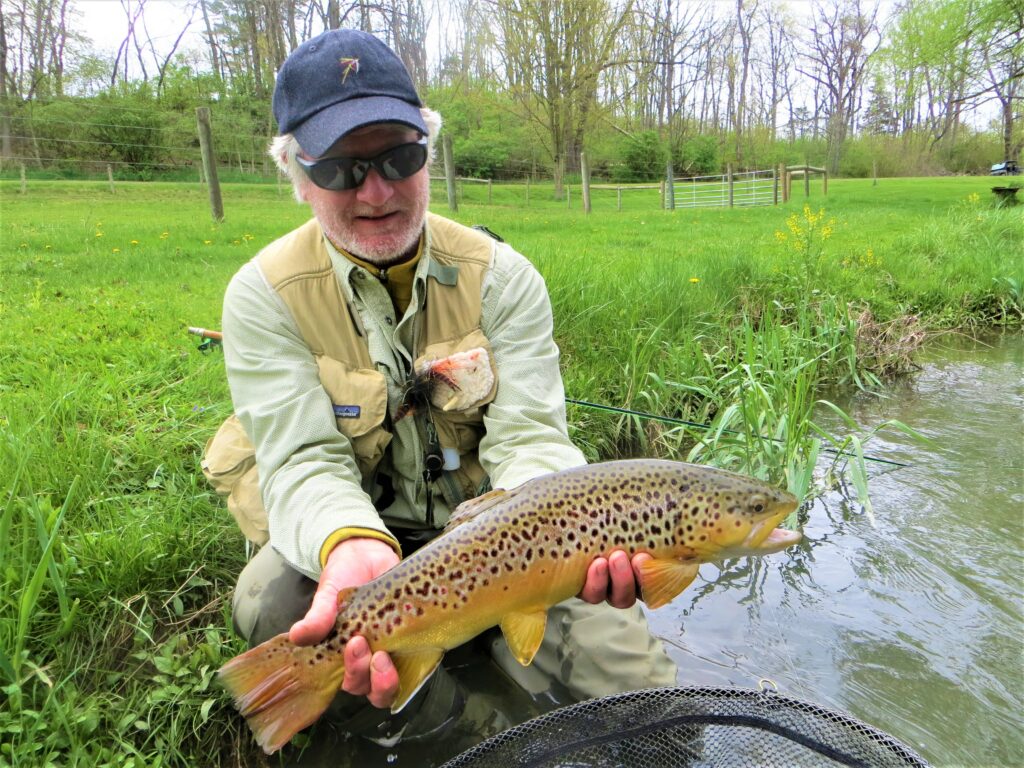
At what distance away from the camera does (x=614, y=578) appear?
1.86 metres

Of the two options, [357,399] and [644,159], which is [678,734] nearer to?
[357,399]

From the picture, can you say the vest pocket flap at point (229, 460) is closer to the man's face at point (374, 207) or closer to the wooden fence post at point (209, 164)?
the man's face at point (374, 207)

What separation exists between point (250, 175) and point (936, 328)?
25.2 meters

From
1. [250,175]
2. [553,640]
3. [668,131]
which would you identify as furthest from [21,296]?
[668,131]

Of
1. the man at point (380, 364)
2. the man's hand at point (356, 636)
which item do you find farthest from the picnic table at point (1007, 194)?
the man's hand at point (356, 636)

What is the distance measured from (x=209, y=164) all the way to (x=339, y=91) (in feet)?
39.8

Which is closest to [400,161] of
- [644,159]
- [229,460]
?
[229,460]

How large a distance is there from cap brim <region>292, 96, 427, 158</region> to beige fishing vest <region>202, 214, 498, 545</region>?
347 millimetres

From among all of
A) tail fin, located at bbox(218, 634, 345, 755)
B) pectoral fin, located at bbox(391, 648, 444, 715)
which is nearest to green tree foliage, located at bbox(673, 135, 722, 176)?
pectoral fin, located at bbox(391, 648, 444, 715)

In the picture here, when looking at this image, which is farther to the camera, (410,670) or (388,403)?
(388,403)

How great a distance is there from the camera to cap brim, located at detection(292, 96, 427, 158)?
2312 mm

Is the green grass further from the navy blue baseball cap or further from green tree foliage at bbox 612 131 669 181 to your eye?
green tree foliage at bbox 612 131 669 181

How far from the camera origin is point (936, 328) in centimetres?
727

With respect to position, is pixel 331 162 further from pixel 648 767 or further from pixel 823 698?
pixel 823 698
